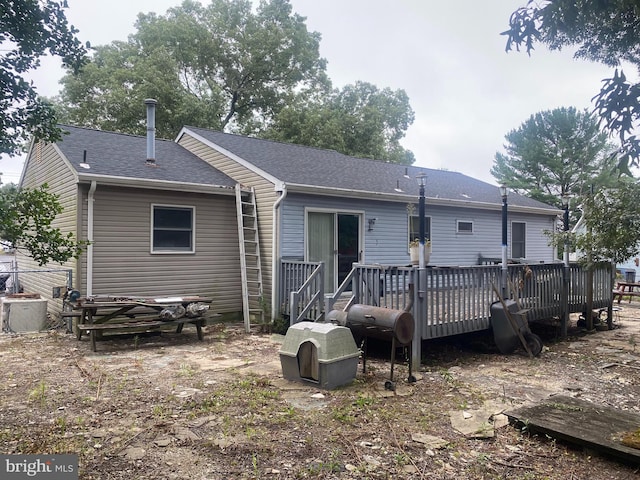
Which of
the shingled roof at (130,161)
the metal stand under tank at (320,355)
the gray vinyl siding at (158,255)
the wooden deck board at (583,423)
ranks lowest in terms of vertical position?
the wooden deck board at (583,423)

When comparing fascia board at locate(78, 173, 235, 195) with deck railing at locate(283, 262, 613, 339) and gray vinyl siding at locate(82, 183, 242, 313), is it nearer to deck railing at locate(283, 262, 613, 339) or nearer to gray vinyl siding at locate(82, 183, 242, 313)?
gray vinyl siding at locate(82, 183, 242, 313)

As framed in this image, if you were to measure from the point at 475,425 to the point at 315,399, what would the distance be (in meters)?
1.61

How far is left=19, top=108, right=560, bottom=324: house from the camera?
8.47m

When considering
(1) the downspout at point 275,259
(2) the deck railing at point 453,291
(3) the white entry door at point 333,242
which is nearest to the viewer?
(2) the deck railing at point 453,291

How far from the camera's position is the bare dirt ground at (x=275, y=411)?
3484 millimetres

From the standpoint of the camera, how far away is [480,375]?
20.2ft

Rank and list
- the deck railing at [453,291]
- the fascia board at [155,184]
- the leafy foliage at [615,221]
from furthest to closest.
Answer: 1. the fascia board at [155,184]
2. the deck railing at [453,291]
3. the leafy foliage at [615,221]

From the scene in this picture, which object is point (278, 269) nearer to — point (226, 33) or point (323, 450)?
point (323, 450)

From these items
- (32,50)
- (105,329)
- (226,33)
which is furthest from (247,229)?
(226,33)

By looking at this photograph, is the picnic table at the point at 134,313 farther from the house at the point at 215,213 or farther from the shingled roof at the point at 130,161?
the shingled roof at the point at 130,161

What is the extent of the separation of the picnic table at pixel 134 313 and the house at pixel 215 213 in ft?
2.66

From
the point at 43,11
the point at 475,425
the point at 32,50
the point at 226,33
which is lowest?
the point at 475,425

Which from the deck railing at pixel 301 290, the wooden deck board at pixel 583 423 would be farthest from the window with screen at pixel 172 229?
the wooden deck board at pixel 583 423

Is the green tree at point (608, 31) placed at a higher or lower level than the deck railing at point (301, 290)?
higher
